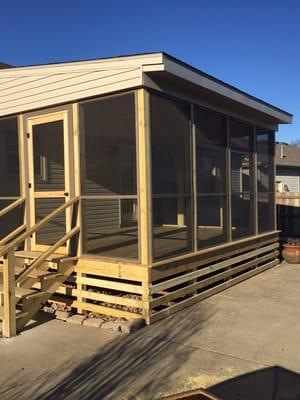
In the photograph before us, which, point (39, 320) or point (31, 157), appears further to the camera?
point (31, 157)

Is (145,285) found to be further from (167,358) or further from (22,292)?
(22,292)

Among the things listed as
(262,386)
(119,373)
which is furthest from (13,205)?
(262,386)

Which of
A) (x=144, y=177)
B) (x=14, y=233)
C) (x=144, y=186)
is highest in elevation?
(x=144, y=177)

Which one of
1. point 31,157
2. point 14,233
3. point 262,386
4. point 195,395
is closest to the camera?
point 195,395

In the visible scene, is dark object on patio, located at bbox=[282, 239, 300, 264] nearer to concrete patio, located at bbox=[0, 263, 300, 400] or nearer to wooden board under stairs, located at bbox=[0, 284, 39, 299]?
concrete patio, located at bbox=[0, 263, 300, 400]

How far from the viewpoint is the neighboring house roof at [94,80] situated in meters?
4.74

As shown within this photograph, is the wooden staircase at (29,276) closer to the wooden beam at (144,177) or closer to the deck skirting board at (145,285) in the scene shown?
the deck skirting board at (145,285)

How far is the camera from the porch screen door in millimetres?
5801

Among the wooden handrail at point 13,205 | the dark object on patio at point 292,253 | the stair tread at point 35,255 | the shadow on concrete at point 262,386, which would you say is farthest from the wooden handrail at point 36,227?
the dark object on patio at point 292,253

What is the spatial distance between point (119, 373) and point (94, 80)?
3378 mm

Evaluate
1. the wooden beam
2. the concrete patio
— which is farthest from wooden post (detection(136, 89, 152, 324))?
the concrete patio

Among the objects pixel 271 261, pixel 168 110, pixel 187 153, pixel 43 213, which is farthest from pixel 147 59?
pixel 271 261

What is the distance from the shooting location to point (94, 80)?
16.9ft

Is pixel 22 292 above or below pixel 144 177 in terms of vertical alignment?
below
